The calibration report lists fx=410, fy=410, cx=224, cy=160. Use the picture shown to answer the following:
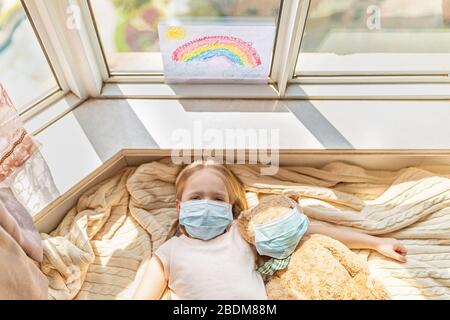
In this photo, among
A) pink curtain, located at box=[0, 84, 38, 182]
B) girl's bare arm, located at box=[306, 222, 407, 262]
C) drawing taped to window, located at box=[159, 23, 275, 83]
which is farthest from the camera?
drawing taped to window, located at box=[159, 23, 275, 83]

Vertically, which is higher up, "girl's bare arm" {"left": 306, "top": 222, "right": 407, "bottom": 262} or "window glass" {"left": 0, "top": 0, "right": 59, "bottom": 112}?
"window glass" {"left": 0, "top": 0, "right": 59, "bottom": 112}

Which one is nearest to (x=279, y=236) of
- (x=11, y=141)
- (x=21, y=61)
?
(x=11, y=141)

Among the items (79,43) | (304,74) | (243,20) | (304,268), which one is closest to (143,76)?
(79,43)

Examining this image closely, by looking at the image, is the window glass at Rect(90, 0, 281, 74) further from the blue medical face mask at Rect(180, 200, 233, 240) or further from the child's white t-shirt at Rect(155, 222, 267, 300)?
the child's white t-shirt at Rect(155, 222, 267, 300)

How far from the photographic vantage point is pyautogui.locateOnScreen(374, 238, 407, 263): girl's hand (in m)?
1.37

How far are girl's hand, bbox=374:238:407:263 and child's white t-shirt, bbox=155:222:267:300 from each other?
1.40ft

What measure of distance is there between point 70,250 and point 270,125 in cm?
86

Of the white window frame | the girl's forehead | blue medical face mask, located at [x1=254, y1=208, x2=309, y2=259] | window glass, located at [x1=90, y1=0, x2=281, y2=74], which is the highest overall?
window glass, located at [x1=90, y1=0, x2=281, y2=74]

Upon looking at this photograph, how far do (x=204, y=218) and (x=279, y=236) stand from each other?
0.25 meters

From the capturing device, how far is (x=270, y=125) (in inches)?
64.1

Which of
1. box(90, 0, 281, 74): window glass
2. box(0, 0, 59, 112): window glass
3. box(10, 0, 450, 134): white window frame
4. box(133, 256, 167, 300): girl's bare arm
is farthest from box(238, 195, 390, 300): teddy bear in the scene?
box(0, 0, 59, 112): window glass

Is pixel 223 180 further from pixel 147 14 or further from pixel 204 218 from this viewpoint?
pixel 147 14

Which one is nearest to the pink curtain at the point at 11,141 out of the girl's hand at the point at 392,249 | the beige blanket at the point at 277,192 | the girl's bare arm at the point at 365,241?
the beige blanket at the point at 277,192

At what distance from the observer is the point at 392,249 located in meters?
1.38
